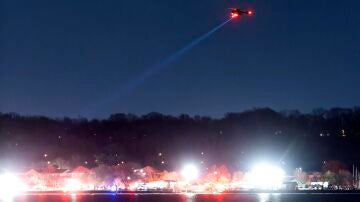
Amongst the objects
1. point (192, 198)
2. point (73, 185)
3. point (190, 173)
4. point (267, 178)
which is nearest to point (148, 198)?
point (192, 198)

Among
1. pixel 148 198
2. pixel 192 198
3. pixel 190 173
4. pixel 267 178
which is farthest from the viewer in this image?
pixel 190 173

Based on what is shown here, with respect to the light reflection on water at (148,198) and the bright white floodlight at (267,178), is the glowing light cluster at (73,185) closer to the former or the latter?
the light reflection on water at (148,198)

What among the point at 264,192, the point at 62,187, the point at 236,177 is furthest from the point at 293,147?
the point at 62,187

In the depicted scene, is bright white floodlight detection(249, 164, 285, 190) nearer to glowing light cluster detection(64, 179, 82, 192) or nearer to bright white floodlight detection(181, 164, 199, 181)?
bright white floodlight detection(181, 164, 199, 181)

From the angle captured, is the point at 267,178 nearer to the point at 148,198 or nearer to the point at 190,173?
the point at 190,173

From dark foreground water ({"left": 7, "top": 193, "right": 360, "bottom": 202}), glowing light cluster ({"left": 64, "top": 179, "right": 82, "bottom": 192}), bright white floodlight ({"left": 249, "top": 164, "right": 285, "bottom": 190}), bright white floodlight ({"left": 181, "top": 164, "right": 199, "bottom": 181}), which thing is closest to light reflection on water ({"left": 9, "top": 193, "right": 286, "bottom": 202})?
dark foreground water ({"left": 7, "top": 193, "right": 360, "bottom": 202})

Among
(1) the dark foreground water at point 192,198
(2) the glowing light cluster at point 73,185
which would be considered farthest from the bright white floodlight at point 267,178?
(2) the glowing light cluster at point 73,185

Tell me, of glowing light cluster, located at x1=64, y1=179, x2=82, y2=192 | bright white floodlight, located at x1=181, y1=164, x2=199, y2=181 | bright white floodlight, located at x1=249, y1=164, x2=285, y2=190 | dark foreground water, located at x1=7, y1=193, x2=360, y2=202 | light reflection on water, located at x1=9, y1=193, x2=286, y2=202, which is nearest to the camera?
light reflection on water, located at x1=9, y1=193, x2=286, y2=202

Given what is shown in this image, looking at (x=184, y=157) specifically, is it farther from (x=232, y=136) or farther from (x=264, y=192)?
(x=264, y=192)
